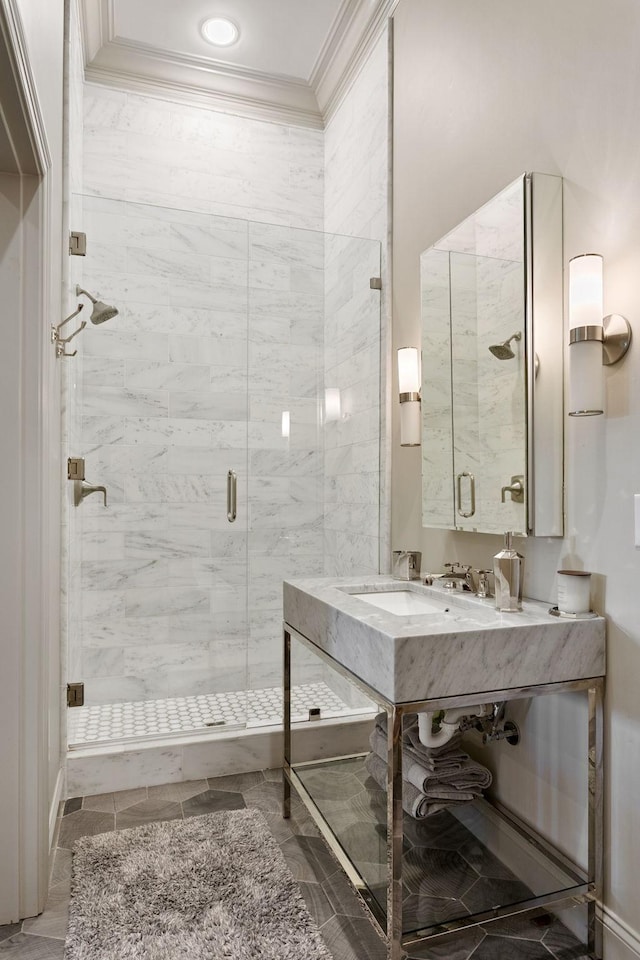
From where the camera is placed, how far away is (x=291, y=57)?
2.99 meters

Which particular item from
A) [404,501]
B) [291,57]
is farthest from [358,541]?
[291,57]

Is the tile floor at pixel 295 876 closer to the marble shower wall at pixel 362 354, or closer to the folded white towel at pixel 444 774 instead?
the folded white towel at pixel 444 774

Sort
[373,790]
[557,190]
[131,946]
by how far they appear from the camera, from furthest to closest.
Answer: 1. [373,790]
2. [557,190]
3. [131,946]

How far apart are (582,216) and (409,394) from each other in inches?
35.6

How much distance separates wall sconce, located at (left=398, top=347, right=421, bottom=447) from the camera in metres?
2.26

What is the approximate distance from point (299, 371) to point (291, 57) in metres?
1.53

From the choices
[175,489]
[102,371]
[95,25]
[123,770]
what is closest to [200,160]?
[95,25]

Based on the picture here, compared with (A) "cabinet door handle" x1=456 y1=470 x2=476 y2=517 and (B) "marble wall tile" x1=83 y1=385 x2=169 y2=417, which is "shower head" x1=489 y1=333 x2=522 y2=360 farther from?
(B) "marble wall tile" x1=83 y1=385 x2=169 y2=417

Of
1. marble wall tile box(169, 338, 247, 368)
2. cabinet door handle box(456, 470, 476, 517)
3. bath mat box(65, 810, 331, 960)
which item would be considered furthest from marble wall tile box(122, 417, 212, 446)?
bath mat box(65, 810, 331, 960)

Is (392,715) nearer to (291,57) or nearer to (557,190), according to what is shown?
Answer: (557,190)

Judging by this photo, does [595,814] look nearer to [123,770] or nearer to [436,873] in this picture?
[436,873]

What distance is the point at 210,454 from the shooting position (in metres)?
2.73

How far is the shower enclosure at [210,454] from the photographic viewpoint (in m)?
2.62

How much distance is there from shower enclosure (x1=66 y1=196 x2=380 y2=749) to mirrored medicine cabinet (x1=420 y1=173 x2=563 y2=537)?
556mm
